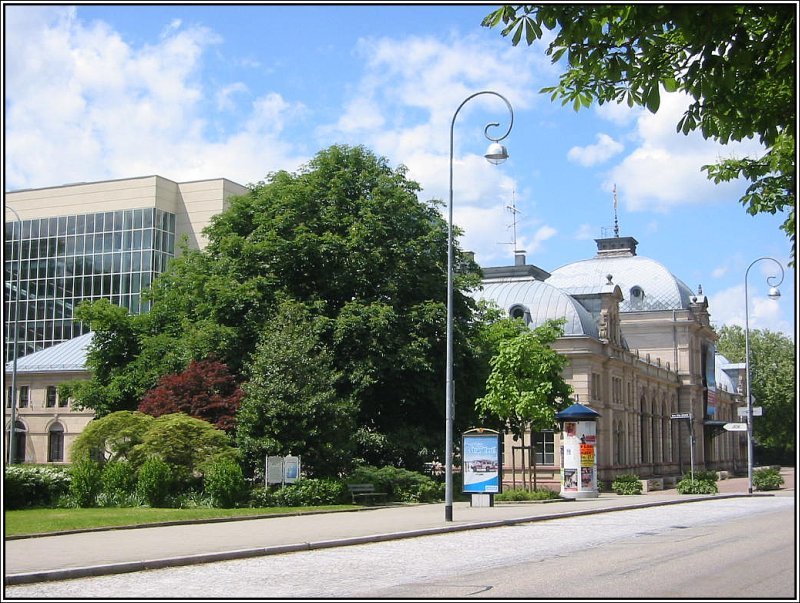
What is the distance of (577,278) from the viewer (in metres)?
84.8

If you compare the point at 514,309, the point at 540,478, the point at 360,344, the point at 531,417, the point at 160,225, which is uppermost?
the point at 160,225

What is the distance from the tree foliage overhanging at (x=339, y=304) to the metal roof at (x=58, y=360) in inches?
956

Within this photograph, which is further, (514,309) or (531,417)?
(514,309)

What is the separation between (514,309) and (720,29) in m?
56.7

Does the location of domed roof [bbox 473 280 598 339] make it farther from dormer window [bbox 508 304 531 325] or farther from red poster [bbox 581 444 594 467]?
red poster [bbox 581 444 594 467]

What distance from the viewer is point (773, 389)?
107 metres

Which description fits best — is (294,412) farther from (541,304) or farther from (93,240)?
(93,240)

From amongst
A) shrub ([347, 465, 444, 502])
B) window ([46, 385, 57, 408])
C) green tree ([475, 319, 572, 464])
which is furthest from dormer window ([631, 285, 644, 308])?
shrub ([347, 465, 444, 502])

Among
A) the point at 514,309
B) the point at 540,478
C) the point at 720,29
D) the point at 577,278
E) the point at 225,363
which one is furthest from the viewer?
the point at 577,278

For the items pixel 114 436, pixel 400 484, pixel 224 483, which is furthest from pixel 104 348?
pixel 224 483

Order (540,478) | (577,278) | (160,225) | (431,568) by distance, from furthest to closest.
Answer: (160,225), (577,278), (540,478), (431,568)

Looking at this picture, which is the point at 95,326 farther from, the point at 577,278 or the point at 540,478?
the point at 577,278

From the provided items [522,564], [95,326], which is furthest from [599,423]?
[522,564]

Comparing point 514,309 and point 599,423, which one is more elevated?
point 514,309
